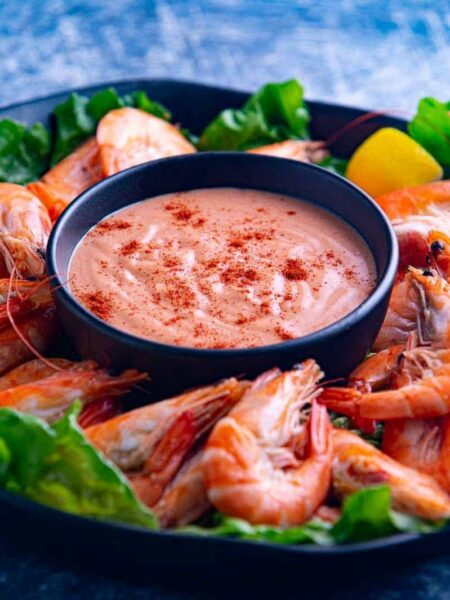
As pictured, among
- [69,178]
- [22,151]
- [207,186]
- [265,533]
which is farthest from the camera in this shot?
[22,151]

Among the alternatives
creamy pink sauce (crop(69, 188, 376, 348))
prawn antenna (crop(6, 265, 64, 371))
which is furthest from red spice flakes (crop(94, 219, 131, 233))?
A: prawn antenna (crop(6, 265, 64, 371))

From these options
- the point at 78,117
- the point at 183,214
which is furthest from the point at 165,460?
the point at 78,117

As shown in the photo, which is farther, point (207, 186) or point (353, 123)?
point (353, 123)

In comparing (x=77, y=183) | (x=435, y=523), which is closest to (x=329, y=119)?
(x=77, y=183)

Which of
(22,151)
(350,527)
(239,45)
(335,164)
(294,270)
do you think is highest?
(294,270)

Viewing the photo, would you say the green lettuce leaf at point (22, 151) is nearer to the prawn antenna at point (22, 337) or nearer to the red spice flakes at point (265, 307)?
the prawn antenna at point (22, 337)

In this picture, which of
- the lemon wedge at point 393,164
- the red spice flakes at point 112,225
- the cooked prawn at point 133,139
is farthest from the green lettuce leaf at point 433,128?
the red spice flakes at point 112,225

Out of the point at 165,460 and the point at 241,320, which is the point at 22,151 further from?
the point at 165,460
